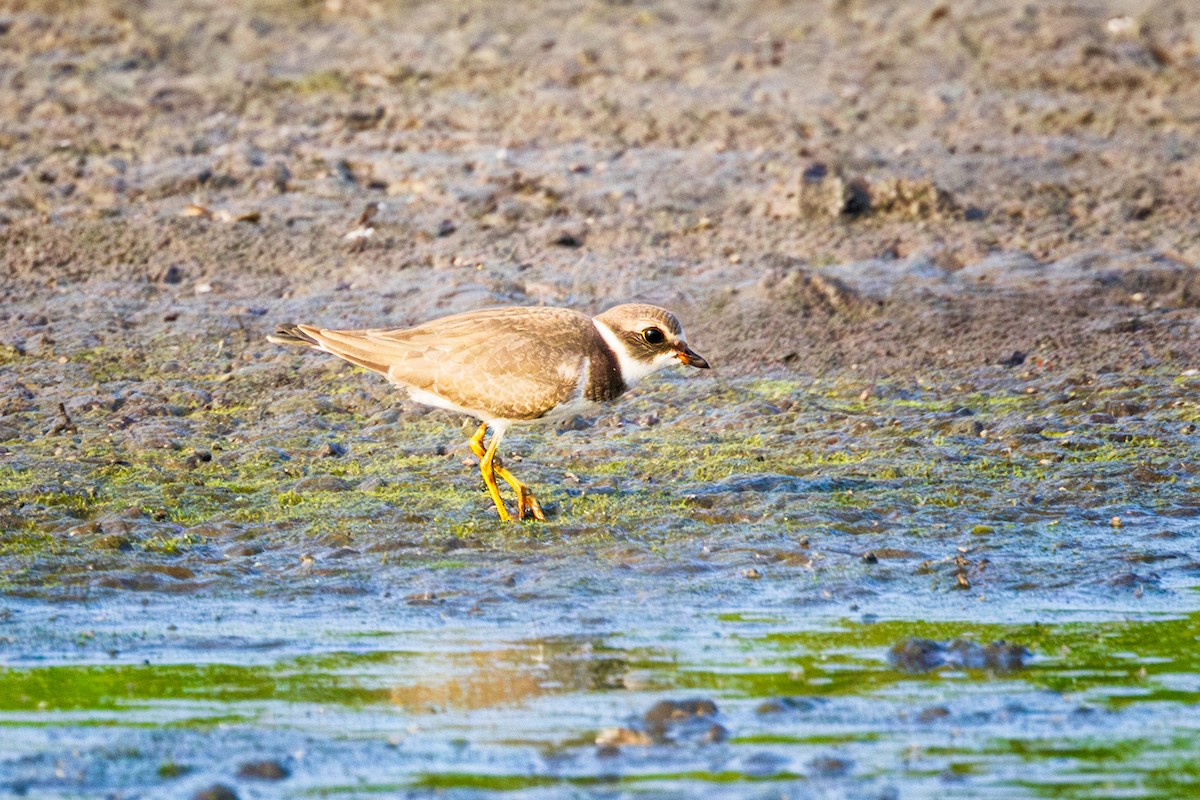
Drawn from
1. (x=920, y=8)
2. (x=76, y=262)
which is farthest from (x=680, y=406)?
(x=920, y=8)

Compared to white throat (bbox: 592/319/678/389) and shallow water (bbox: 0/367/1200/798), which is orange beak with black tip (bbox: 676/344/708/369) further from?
shallow water (bbox: 0/367/1200/798)

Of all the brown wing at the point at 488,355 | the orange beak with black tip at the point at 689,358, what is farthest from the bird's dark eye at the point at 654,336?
the brown wing at the point at 488,355

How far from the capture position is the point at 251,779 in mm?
5387

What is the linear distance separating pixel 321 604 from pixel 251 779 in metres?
1.81

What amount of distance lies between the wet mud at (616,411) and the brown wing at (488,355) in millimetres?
578

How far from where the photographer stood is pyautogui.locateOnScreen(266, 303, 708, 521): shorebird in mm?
8258

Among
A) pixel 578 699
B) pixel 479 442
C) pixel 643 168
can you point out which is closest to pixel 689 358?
pixel 479 442

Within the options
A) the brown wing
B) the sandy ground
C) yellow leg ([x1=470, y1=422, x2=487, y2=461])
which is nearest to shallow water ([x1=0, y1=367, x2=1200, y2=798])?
yellow leg ([x1=470, y1=422, x2=487, y2=461])

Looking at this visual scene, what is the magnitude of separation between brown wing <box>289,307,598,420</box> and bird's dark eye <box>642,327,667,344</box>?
27cm

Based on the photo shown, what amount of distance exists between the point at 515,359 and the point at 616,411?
1.77 metres

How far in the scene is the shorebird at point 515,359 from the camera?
27.1ft

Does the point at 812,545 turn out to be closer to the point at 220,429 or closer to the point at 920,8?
the point at 220,429

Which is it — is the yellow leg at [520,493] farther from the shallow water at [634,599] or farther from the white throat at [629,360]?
the white throat at [629,360]

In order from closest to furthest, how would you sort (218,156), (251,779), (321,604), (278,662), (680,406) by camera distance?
1. (251,779)
2. (278,662)
3. (321,604)
4. (680,406)
5. (218,156)
